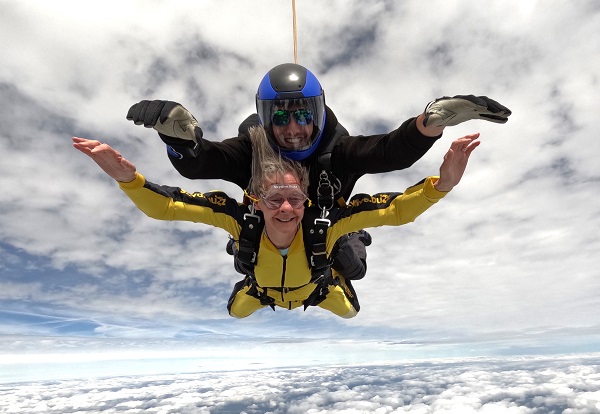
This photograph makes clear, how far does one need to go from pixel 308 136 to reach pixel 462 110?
1407 millimetres

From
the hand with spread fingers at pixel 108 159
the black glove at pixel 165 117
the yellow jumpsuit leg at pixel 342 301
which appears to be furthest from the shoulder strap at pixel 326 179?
the yellow jumpsuit leg at pixel 342 301

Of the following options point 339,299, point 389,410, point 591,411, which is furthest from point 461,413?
point 339,299

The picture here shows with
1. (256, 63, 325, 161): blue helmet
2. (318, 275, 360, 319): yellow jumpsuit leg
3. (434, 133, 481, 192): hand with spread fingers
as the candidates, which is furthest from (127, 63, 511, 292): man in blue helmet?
(318, 275, 360, 319): yellow jumpsuit leg

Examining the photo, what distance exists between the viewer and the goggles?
3.35 meters

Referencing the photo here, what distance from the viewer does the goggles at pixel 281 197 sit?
3.35 metres

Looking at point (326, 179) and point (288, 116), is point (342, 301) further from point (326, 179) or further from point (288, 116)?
point (288, 116)

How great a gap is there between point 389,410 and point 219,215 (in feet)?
680

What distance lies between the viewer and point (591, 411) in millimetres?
194250

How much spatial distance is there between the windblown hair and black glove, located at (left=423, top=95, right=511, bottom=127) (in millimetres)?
1334

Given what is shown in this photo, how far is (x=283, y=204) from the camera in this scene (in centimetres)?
338

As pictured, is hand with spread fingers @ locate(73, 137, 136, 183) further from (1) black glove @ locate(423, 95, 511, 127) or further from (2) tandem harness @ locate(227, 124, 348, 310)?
(1) black glove @ locate(423, 95, 511, 127)

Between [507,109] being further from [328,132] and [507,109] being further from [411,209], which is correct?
[328,132]

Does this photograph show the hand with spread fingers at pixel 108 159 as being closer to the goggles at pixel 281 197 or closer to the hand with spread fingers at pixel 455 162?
the goggles at pixel 281 197

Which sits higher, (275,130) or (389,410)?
(275,130)
